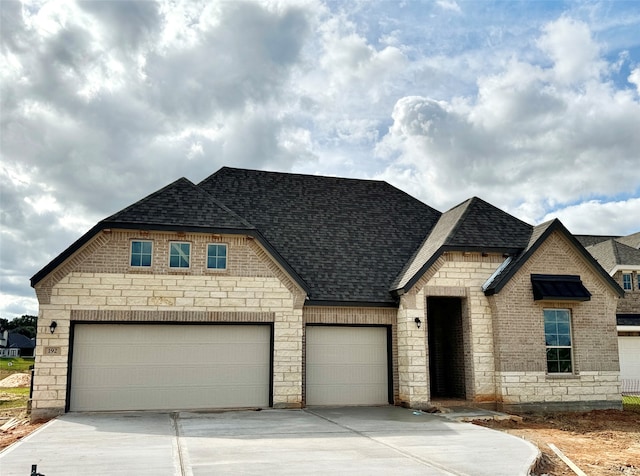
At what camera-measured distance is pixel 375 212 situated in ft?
71.5

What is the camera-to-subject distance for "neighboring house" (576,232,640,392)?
25.0 metres

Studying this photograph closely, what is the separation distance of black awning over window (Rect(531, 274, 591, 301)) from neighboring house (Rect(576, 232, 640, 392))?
927 centimetres

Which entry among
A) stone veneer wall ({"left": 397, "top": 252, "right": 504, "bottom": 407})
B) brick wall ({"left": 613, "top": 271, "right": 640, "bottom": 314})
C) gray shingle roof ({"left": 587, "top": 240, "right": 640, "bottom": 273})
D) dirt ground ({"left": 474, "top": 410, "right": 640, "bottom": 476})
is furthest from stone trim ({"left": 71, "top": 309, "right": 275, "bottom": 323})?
gray shingle roof ({"left": 587, "top": 240, "right": 640, "bottom": 273})

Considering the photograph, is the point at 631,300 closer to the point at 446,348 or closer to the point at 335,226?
the point at 446,348

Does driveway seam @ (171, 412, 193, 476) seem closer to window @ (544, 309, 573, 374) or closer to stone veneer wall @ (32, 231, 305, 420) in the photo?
stone veneer wall @ (32, 231, 305, 420)

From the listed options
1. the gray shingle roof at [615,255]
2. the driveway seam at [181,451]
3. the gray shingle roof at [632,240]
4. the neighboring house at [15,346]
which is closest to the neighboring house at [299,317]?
the driveway seam at [181,451]

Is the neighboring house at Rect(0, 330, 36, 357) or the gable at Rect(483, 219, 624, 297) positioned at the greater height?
the gable at Rect(483, 219, 624, 297)

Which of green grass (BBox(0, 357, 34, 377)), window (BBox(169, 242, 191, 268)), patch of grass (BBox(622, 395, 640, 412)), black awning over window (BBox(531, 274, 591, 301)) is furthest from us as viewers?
green grass (BBox(0, 357, 34, 377))

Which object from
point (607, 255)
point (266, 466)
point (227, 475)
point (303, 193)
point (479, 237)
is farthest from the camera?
point (607, 255)

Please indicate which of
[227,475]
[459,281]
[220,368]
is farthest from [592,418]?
[227,475]

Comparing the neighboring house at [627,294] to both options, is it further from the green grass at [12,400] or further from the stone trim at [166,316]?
the green grass at [12,400]

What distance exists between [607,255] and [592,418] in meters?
18.0

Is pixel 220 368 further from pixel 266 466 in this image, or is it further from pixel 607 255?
pixel 607 255

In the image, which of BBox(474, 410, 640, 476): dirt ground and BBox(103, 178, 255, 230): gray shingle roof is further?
BBox(103, 178, 255, 230): gray shingle roof
